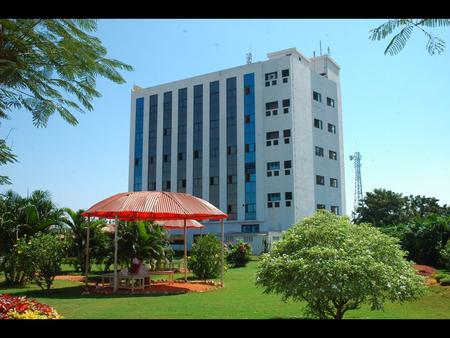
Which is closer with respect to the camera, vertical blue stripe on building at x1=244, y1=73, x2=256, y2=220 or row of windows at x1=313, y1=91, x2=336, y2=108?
vertical blue stripe on building at x1=244, y1=73, x2=256, y2=220

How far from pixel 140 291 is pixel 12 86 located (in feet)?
31.1

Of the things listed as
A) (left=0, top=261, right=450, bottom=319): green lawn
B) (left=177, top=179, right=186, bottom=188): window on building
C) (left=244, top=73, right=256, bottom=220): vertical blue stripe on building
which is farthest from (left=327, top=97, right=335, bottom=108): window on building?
(left=0, top=261, right=450, bottom=319): green lawn

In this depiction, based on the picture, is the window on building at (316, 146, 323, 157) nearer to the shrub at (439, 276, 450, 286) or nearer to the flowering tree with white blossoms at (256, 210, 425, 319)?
the shrub at (439, 276, 450, 286)

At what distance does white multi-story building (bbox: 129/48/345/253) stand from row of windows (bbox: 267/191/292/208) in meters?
0.09

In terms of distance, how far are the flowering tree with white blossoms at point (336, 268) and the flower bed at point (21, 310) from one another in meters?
3.46

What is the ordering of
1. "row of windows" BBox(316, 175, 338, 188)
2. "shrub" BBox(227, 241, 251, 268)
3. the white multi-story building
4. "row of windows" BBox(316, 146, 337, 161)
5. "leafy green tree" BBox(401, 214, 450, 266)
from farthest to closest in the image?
1. "row of windows" BBox(316, 146, 337, 161)
2. "row of windows" BBox(316, 175, 338, 188)
3. the white multi-story building
4. "shrub" BBox(227, 241, 251, 268)
5. "leafy green tree" BBox(401, 214, 450, 266)

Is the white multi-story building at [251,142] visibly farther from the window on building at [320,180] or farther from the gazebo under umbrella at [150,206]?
the gazebo under umbrella at [150,206]

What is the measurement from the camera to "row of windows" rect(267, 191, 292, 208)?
42969 mm

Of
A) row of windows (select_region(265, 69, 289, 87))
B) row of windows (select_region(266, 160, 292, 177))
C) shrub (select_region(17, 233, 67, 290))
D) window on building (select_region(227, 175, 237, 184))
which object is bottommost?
shrub (select_region(17, 233, 67, 290))

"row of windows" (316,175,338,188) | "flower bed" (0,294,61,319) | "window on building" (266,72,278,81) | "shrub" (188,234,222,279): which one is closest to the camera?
"flower bed" (0,294,61,319)

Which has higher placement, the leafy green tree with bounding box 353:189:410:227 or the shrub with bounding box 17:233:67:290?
the leafy green tree with bounding box 353:189:410:227

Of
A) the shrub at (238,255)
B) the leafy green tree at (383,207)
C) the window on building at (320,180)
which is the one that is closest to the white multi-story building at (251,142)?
the window on building at (320,180)

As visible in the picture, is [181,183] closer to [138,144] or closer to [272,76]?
[138,144]

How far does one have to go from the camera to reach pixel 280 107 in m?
44.5
